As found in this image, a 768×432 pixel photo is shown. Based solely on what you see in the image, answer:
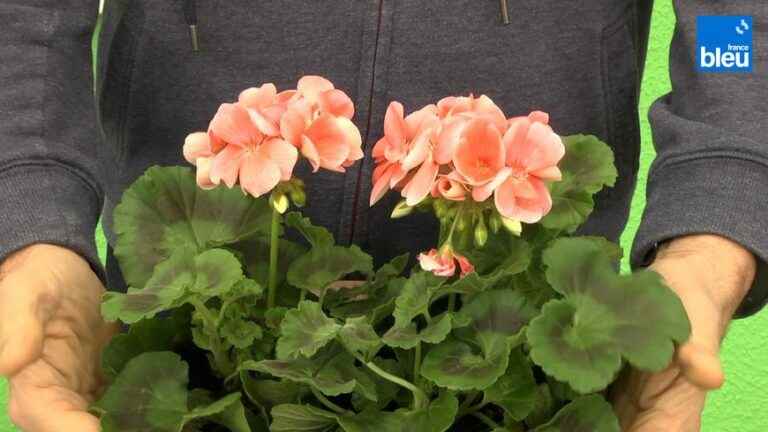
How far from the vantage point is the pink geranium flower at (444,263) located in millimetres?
605

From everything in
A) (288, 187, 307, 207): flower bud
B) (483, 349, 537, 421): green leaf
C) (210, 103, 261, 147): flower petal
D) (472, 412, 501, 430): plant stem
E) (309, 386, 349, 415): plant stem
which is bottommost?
(472, 412, 501, 430): plant stem

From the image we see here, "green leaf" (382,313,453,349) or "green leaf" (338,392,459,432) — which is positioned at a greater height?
"green leaf" (382,313,453,349)

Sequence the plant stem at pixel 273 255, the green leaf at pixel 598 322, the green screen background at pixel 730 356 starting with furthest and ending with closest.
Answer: the green screen background at pixel 730 356 < the plant stem at pixel 273 255 < the green leaf at pixel 598 322

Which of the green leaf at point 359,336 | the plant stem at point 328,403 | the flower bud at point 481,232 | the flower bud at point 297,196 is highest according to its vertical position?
the flower bud at point 297,196

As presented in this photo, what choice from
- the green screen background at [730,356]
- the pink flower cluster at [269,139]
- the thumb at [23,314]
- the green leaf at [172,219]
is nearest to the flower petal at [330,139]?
the pink flower cluster at [269,139]

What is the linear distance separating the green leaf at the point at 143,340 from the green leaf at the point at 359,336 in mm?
146

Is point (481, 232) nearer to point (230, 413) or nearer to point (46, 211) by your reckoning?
point (230, 413)

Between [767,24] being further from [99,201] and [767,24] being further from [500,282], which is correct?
[99,201]

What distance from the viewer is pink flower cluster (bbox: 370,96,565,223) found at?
1.91 feet

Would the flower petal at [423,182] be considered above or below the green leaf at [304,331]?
above

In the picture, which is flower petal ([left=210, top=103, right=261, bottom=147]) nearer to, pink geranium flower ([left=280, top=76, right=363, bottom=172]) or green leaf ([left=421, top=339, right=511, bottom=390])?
pink geranium flower ([left=280, top=76, right=363, bottom=172])

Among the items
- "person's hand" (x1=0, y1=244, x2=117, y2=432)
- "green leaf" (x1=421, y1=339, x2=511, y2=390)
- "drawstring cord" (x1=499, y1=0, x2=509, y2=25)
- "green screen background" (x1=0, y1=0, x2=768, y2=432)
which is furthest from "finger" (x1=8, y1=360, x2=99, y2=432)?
"green screen background" (x1=0, y1=0, x2=768, y2=432)

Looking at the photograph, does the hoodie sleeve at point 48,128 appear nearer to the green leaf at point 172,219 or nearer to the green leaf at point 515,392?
the green leaf at point 172,219

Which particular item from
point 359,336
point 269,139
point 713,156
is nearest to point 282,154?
point 269,139
